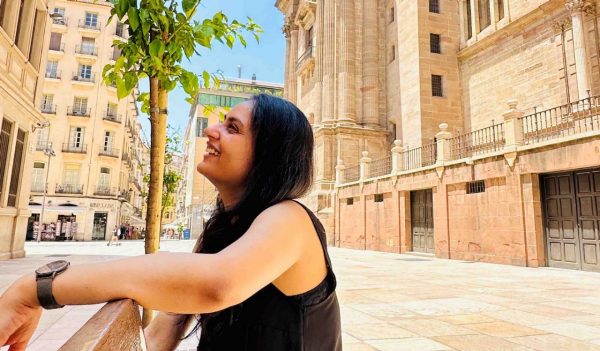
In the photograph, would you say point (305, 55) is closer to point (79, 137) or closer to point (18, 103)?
point (79, 137)

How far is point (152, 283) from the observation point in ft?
2.86

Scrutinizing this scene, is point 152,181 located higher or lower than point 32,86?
lower

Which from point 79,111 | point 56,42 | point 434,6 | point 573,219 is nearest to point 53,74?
point 56,42

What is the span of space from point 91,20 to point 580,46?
38336 mm

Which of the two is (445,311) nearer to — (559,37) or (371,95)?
(559,37)

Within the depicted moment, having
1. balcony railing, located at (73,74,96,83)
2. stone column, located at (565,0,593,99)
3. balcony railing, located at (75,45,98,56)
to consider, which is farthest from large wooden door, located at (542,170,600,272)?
balcony railing, located at (75,45,98,56)

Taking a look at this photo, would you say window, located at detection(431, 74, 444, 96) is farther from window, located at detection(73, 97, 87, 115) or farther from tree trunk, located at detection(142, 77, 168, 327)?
window, located at detection(73, 97, 87, 115)

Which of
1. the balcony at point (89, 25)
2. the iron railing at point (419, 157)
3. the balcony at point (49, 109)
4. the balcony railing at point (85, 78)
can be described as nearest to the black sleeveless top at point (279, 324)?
the iron railing at point (419, 157)

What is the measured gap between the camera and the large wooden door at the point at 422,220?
51.3ft

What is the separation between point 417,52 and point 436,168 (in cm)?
953

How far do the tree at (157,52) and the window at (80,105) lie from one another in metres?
36.4

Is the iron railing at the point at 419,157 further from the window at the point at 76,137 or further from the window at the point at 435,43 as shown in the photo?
the window at the point at 76,137

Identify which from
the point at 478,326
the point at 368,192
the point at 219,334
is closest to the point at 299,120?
the point at 219,334

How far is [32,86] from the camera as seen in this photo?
1220 centimetres
